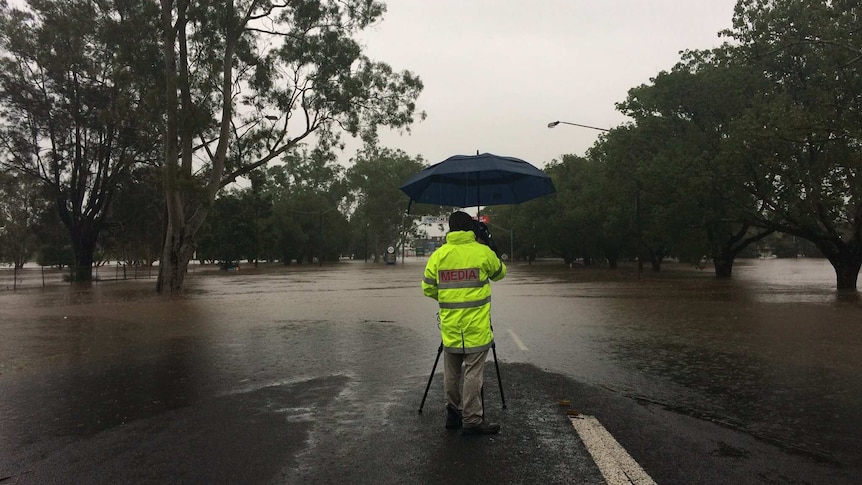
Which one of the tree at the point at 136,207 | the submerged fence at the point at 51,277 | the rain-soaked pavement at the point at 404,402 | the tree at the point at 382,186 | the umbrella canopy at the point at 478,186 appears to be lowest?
the rain-soaked pavement at the point at 404,402

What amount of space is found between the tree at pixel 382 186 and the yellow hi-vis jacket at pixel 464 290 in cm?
8068

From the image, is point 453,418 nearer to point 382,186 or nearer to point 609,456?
point 609,456

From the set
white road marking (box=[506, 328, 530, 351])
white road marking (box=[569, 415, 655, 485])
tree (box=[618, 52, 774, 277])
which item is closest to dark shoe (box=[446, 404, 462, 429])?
white road marking (box=[569, 415, 655, 485])

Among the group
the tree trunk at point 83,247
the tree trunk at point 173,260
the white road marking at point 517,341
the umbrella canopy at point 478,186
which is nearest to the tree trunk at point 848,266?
the white road marking at point 517,341

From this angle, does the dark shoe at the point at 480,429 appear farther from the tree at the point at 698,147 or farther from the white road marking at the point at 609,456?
the tree at the point at 698,147

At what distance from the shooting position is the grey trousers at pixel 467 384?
484 cm

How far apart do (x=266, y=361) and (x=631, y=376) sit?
4854 mm

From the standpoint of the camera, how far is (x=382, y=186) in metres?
88.2

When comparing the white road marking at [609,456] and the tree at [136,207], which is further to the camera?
the tree at [136,207]

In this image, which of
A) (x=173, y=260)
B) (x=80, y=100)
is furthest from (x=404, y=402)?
(x=80, y=100)

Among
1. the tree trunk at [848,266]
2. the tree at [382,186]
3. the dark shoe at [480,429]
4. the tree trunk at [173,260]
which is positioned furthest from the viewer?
the tree at [382,186]

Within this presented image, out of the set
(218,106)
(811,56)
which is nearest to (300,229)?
(218,106)

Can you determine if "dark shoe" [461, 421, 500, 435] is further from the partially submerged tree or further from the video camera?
the partially submerged tree

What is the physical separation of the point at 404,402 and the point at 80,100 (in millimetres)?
35108
